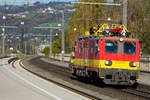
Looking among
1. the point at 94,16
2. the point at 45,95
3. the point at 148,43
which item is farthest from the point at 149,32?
the point at 45,95

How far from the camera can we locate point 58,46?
9138 cm

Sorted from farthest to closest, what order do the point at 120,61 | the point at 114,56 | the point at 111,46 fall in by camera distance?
the point at 111,46, the point at 114,56, the point at 120,61

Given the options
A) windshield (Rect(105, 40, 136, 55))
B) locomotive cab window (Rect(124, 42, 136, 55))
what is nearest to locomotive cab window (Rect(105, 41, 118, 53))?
windshield (Rect(105, 40, 136, 55))

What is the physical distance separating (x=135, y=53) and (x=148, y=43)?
1335 inches

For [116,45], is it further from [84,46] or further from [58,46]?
[58,46]

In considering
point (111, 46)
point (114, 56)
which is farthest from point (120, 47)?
point (114, 56)

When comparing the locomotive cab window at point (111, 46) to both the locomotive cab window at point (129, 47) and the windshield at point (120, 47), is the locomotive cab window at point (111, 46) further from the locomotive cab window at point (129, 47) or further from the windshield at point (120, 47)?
the locomotive cab window at point (129, 47)

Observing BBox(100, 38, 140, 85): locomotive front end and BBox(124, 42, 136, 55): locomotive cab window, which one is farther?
BBox(124, 42, 136, 55): locomotive cab window

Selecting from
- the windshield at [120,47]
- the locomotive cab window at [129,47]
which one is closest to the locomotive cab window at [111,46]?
the windshield at [120,47]

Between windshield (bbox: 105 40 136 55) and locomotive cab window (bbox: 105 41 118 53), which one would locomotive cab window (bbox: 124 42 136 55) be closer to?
windshield (bbox: 105 40 136 55)

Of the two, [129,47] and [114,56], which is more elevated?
[129,47]

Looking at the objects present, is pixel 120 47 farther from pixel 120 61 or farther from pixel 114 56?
pixel 120 61

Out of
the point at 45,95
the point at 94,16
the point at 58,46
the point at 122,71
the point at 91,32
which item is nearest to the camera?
the point at 45,95

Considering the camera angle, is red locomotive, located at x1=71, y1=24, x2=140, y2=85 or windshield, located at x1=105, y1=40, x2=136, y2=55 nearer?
red locomotive, located at x1=71, y1=24, x2=140, y2=85
